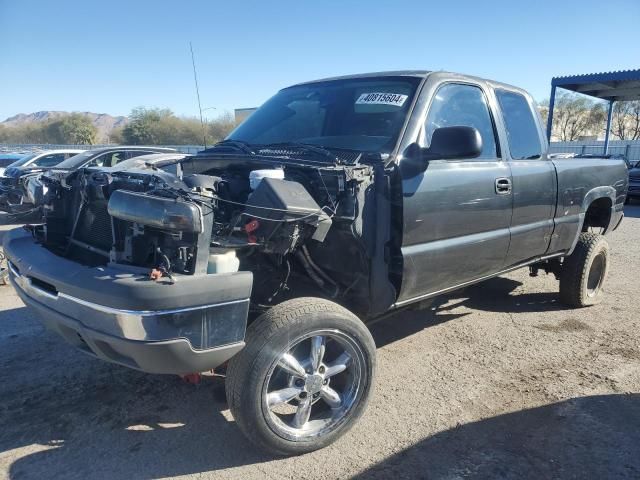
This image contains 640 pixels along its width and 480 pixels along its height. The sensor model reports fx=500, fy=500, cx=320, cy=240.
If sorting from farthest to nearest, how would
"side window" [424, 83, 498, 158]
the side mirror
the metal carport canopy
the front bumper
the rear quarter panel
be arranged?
the metal carport canopy → the rear quarter panel → "side window" [424, 83, 498, 158] → the side mirror → the front bumper

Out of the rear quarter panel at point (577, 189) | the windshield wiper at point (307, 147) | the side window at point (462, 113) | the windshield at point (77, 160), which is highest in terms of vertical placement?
the side window at point (462, 113)

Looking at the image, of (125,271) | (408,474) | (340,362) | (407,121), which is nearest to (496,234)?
(407,121)

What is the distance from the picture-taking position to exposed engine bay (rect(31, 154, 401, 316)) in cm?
230

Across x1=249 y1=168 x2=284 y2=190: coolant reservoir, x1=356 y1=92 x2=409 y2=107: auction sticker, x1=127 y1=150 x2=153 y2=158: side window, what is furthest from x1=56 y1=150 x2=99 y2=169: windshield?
x1=249 y1=168 x2=284 y2=190: coolant reservoir

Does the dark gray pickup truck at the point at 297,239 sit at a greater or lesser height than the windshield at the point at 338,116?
lesser

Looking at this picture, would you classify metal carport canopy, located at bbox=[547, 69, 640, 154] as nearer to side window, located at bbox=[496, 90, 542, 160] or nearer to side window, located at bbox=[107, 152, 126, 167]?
side window, located at bbox=[107, 152, 126, 167]

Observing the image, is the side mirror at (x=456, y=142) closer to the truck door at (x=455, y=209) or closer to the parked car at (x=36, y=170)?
the truck door at (x=455, y=209)

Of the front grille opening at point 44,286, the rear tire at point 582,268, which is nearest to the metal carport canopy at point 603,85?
the rear tire at point 582,268

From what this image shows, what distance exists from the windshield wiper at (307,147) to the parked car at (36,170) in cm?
137

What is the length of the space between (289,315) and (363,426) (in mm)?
945

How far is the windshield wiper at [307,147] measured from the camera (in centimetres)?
308

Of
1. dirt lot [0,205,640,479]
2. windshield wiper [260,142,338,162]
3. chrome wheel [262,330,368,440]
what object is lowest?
dirt lot [0,205,640,479]

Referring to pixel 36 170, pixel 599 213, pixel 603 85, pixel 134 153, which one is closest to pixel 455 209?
pixel 599 213

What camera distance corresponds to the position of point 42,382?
3.39 meters
